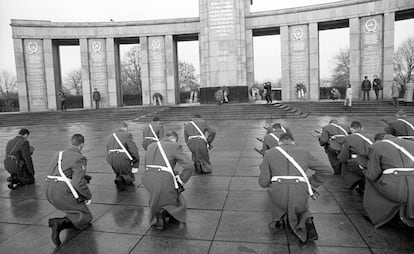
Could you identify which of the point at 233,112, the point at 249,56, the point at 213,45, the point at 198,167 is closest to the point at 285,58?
the point at 249,56

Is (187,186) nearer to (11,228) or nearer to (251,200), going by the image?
(251,200)

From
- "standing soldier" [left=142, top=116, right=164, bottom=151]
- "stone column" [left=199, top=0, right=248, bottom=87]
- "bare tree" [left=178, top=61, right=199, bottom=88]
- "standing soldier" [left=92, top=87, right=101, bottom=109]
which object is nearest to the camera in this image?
"standing soldier" [left=142, top=116, right=164, bottom=151]

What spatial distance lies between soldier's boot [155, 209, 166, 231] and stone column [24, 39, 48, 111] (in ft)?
99.0

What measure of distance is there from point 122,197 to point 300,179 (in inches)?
140

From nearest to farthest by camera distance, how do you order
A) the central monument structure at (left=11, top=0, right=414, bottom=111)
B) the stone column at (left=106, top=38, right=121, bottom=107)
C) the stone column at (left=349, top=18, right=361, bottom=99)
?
the central monument structure at (left=11, top=0, right=414, bottom=111) → the stone column at (left=349, top=18, right=361, bottom=99) → the stone column at (left=106, top=38, right=121, bottom=107)

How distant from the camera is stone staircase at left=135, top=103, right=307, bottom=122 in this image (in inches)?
823

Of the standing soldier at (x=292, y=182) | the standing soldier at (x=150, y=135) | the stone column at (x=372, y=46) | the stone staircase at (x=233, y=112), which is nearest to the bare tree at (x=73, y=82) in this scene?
the stone staircase at (x=233, y=112)

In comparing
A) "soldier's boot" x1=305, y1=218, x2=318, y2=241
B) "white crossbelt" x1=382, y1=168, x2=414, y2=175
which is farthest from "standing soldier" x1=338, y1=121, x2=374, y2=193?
"soldier's boot" x1=305, y1=218, x2=318, y2=241

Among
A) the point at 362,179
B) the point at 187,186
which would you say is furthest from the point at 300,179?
the point at 187,186

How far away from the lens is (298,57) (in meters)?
28.0

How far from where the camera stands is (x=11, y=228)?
4617mm

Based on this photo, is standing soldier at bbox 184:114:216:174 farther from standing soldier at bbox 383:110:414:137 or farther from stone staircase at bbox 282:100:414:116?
stone staircase at bbox 282:100:414:116

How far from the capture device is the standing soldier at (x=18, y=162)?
22.1ft

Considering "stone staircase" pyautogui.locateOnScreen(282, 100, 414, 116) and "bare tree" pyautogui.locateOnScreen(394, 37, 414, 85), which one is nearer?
"stone staircase" pyautogui.locateOnScreen(282, 100, 414, 116)
